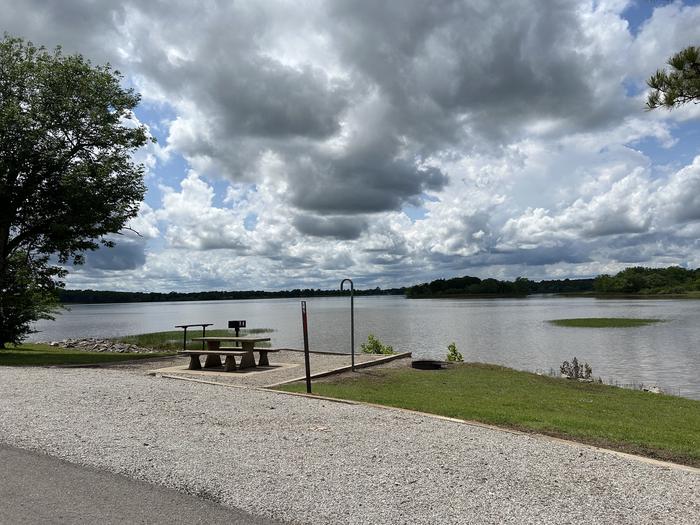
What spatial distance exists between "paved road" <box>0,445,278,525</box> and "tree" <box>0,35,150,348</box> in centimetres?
1450

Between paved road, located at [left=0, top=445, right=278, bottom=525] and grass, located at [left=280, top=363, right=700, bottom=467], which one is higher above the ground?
paved road, located at [left=0, top=445, right=278, bottom=525]

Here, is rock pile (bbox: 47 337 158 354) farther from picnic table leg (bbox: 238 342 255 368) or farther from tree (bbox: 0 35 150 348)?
picnic table leg (bbox: 238 342 255 368)

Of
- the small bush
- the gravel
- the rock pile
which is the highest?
the gravel

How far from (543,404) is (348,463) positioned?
583 centimetres

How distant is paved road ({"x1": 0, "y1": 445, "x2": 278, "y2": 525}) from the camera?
3785 mm

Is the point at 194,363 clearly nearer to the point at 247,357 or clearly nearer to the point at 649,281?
the point at 247,357

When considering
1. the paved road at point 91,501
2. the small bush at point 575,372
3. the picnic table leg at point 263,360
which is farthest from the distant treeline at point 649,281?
the paved road at point 91,501

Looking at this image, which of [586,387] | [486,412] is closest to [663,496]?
[486,412]

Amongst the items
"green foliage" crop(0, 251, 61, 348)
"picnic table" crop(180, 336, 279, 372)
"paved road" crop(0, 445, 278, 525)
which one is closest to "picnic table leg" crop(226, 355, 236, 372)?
"picnic table" crop(180, 336, 279, 372)

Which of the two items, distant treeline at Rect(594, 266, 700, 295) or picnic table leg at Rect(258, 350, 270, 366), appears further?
distant treeline at Rect(594, 266, 700, 295)

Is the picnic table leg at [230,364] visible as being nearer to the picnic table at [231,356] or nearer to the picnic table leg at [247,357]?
the picnic table at [231,356]

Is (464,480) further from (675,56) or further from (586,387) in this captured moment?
(586,387)

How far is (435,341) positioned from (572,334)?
1108 cm

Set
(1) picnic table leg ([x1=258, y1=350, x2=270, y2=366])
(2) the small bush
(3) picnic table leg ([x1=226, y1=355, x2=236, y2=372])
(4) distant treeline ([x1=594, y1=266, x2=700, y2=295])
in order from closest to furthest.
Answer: (3) picnic table leg ([x1=226, y1=355, x2=236, y2=372])
(1) picnic table leg ([x1=258, y1=350, x2=270, y2=366])
(2) the small bush
(4) distant treeline ([x1=594, y1=266, x2=700, y2=295])
